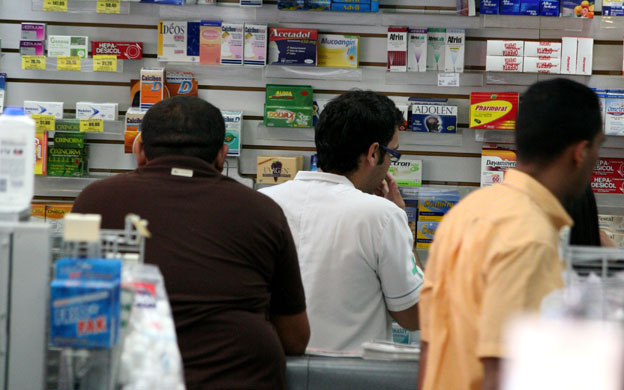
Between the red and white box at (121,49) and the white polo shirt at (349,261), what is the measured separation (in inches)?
100

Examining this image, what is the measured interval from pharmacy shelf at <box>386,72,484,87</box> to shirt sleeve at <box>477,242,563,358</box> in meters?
3.50

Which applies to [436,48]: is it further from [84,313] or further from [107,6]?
[84,313]

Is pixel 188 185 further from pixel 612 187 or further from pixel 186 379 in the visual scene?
pixel 612 187

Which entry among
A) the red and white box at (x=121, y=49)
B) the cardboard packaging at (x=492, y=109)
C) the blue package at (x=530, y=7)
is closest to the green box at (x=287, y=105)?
the red and white box at (x=121, y=49)

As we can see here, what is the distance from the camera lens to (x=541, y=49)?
4.87 m

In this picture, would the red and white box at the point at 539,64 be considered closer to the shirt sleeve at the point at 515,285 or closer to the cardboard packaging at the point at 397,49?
the cardboard packaging at the point at 397,49

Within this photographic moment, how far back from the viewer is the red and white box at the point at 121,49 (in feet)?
16.8

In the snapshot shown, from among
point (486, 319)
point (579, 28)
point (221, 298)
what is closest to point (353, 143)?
point (221, 298)

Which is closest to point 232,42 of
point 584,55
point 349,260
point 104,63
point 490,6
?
point 104,63

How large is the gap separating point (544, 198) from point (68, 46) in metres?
3.98

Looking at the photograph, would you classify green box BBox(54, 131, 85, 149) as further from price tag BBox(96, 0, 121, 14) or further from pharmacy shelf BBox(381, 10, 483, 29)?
pharmacy shelf BBox(381, 10, 483, 29)

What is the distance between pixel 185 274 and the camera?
7.31ft

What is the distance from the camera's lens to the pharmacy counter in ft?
8.29

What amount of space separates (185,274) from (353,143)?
3.70 ft
